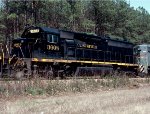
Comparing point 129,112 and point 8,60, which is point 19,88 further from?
point 8,60

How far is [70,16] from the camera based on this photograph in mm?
58781

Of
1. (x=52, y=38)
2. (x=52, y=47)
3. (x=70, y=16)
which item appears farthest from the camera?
(x=70, y=16)

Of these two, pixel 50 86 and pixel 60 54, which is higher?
pixel 60 54

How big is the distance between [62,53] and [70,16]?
33013mm

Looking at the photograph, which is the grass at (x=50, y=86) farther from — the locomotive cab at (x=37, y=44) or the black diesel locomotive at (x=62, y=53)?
the locomotive cab at (x=37, y=44)

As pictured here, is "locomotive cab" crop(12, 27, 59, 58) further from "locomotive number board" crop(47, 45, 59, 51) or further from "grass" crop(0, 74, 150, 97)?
"grass" crop(0, 74, 150, 97)

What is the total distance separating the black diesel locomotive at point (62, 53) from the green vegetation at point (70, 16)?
19112 millimetres

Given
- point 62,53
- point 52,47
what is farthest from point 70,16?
point 52,47

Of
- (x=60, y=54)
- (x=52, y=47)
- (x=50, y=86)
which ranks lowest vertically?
(x=50, y=86)

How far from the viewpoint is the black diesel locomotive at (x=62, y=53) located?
957 inches

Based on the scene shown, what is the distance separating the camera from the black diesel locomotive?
79.8 feet

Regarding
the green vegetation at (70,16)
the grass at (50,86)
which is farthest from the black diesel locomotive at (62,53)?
the green vegetation at (70,16)

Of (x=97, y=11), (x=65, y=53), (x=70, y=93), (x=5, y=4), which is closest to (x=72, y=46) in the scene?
(x=65, y=53)

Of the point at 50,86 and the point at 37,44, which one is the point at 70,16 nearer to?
the point at 37,44
